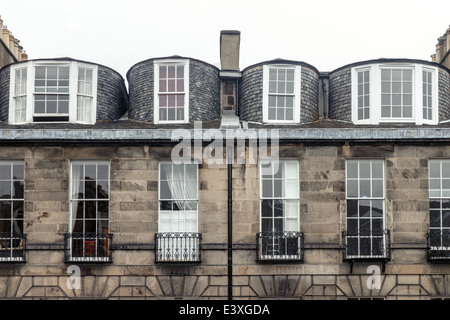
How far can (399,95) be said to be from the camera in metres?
19.6

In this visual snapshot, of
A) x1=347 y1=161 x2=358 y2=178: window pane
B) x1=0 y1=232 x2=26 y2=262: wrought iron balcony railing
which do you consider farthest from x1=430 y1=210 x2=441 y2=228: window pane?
x1=0 y1=232 x2=26 y2=262: wrought iron balcony railing

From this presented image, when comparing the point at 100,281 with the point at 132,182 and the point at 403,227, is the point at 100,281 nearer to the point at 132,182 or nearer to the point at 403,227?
the point at 132,182

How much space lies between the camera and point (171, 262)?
17500mm

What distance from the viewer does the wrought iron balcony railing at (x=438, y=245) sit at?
17422 mm

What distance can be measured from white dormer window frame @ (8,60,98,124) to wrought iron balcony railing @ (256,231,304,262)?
264 inches

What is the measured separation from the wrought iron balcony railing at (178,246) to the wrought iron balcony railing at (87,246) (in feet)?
4.57

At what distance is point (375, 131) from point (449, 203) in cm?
296

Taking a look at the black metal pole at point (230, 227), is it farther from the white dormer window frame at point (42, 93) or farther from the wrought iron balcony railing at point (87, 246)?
the white dormer window frame at point (42, 93)

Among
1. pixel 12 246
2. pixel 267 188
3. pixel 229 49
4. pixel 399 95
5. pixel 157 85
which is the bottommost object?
pixel 12 246

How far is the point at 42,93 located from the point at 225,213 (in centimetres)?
695

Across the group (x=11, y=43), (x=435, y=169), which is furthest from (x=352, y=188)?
(x=11, y=43)

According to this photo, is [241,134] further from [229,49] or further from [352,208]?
[229,49]

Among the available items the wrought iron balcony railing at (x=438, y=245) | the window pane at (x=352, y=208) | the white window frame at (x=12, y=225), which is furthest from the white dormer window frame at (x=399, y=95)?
the white window frame at (x=12, y=225)

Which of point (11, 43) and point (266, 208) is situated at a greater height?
point (11, 43)
